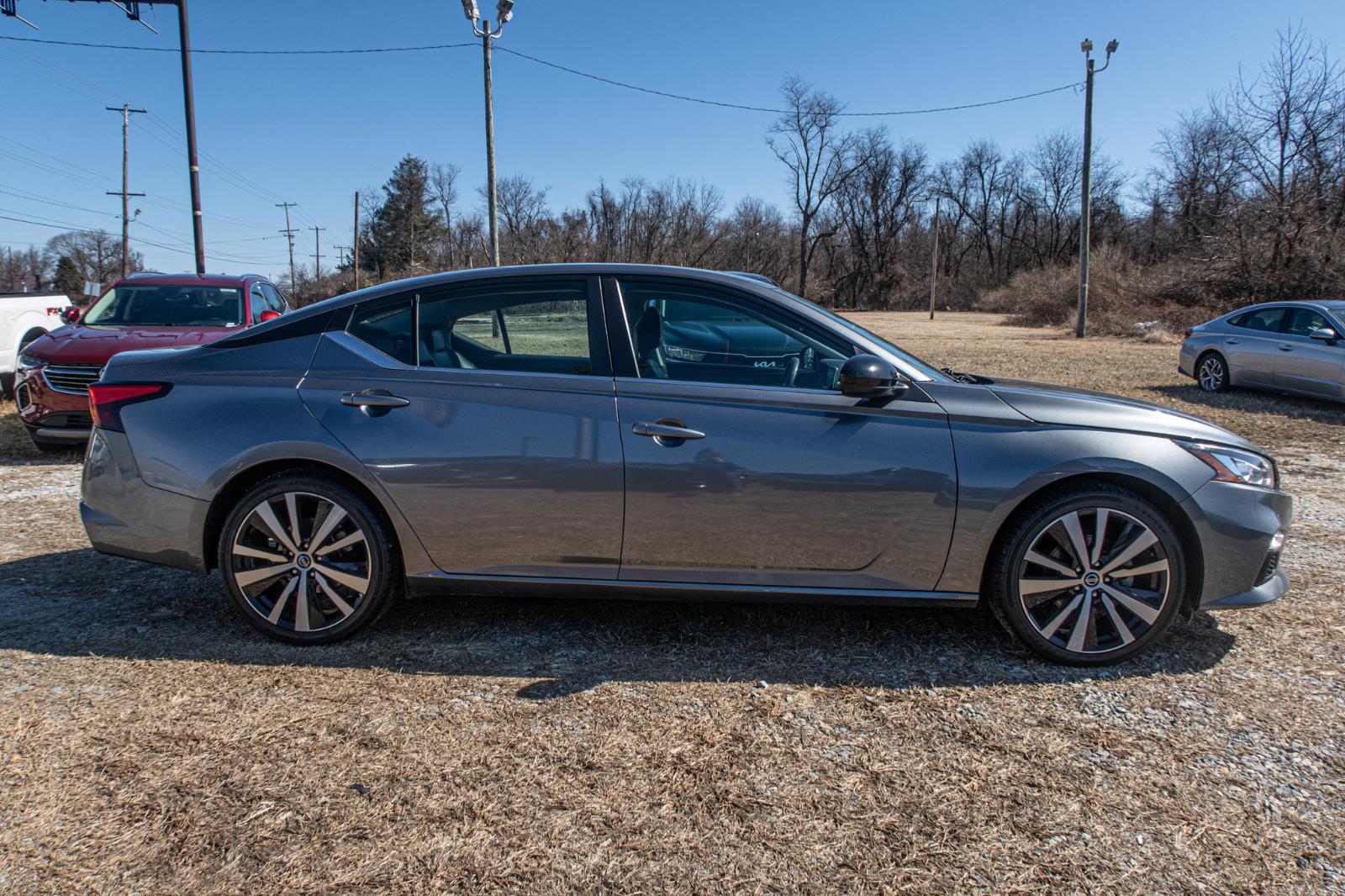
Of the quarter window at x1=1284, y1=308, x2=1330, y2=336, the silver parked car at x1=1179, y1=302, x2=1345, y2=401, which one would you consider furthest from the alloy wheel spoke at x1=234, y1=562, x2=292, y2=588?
the quarter window at x1=1284, y1=308, x2=1330, y2=336

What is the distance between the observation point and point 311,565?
3.48 meters

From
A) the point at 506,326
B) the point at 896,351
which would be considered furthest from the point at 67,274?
the point at 896,351

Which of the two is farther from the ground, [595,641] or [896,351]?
[896,351]

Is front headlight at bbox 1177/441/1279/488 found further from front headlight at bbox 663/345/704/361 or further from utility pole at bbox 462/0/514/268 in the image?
utility pole at bbox 462/0/514/268

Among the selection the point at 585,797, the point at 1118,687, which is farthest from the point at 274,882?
the point at 1118,687

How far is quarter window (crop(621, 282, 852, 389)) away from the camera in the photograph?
339 cm

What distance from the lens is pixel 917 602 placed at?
3.35m

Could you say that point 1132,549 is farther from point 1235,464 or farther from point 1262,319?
point 1262,319

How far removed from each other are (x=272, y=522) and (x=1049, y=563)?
3.13m

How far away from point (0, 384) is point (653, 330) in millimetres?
11221

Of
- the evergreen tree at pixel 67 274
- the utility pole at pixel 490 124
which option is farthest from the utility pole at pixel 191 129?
the evergreen tree at pixel 67 274

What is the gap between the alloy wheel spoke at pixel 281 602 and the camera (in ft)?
11.5

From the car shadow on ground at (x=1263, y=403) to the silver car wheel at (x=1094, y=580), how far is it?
29.3 feet

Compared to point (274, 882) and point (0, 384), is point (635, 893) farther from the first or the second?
point (0, 384)
